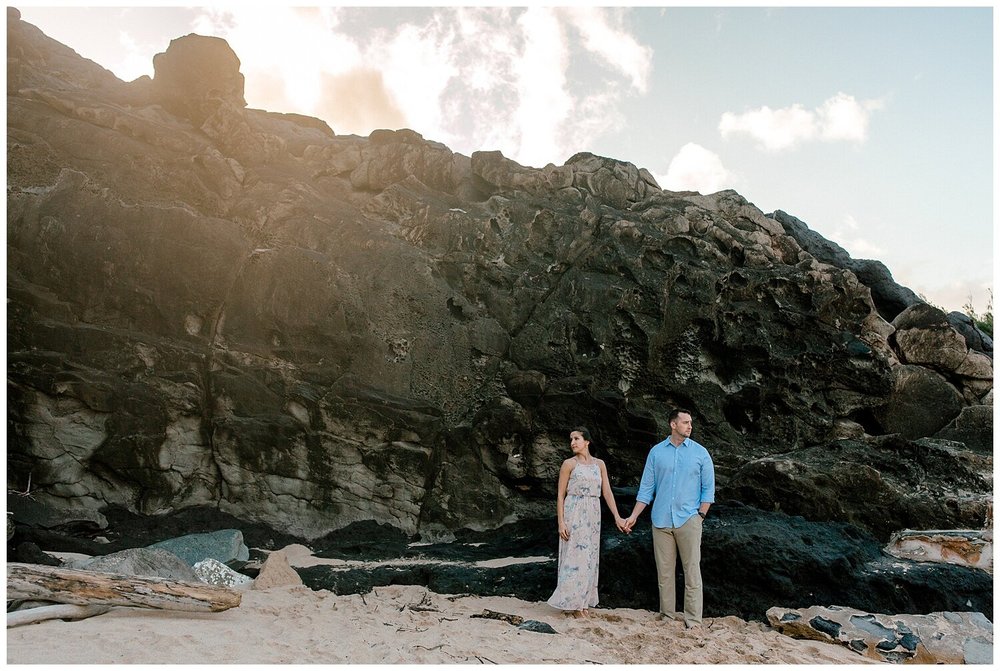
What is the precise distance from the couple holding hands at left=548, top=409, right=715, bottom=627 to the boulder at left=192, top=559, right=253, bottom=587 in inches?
142

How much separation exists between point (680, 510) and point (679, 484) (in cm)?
25

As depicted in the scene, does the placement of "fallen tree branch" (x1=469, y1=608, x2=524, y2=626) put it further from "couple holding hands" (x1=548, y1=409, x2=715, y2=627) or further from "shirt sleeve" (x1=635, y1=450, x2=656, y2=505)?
"shirt sleeve" (x1=635, y1=450, x2=656, y2=505)

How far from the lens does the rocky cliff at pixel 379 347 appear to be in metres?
9.91

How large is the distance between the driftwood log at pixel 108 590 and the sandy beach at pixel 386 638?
96 millimetres

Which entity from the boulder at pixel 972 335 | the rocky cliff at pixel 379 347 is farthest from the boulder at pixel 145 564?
the boulder at pixel 972 335

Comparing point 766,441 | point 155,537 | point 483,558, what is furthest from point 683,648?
point 155,537

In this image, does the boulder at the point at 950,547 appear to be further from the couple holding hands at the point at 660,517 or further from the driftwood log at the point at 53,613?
the driftwood log at the point at 53,613

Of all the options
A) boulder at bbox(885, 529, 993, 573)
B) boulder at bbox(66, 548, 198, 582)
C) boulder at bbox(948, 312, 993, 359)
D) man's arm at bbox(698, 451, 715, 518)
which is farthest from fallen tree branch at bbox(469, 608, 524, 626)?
boulder at bbox(948, 312, 993, 359)

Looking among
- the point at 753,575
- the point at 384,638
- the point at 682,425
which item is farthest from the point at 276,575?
the point at 753,575

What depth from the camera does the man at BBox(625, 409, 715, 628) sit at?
663 cm

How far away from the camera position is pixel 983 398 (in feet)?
35.2

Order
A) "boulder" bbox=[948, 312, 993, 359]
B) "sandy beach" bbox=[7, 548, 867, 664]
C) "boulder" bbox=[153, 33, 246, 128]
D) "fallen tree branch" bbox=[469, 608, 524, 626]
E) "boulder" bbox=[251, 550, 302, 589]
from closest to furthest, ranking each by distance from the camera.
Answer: "sandy beach" bbox=[7, 548, 867, 664], "fallen tree branch" bbox=[469, 608, 524, 626], "boulder" bbox=[251, 550, 302, 589], "boulder" bbox=[948, 312, 993, 359], "boulder" bbox=[153, 33, 246, 128]

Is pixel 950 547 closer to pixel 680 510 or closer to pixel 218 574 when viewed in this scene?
pixel 680 510

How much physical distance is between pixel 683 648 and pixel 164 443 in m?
7.82
